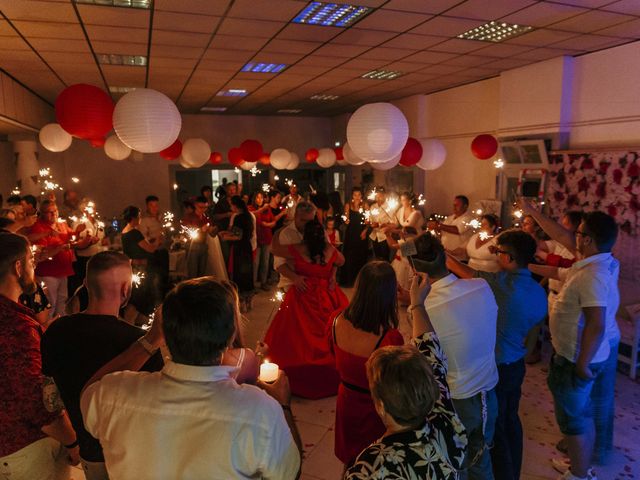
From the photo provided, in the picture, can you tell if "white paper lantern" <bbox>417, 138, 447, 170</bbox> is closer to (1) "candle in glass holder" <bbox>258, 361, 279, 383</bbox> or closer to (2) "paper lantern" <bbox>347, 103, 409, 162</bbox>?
(2) "paper lantern" <bbox>347, 103, 409, 162</bbox>

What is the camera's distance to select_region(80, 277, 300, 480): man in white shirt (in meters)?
1.10

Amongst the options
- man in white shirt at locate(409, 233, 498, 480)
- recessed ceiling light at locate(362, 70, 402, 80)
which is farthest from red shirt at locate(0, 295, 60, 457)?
recessed ceiling light at locate(362, 70, 402, 80)

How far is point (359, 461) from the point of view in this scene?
1.23m

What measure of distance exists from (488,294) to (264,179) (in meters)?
11.0

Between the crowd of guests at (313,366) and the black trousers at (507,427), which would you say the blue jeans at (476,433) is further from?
the black trousers at (507,427)

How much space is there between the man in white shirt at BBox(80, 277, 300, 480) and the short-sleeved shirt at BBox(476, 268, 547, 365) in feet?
5.20

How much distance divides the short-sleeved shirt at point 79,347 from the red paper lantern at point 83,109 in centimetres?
241

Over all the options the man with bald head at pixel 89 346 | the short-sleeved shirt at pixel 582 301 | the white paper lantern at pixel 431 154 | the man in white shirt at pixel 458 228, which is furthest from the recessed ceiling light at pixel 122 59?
the short-sleeved shirt at pixel 582 301

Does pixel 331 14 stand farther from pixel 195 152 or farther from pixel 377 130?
pixel 195 152

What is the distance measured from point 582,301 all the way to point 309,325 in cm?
202

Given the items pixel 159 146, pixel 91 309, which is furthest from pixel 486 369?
pixel 159 146

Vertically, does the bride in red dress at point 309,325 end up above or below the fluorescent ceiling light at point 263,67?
below

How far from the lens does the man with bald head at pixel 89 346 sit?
1587mm

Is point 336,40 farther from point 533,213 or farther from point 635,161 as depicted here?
point 635,161
